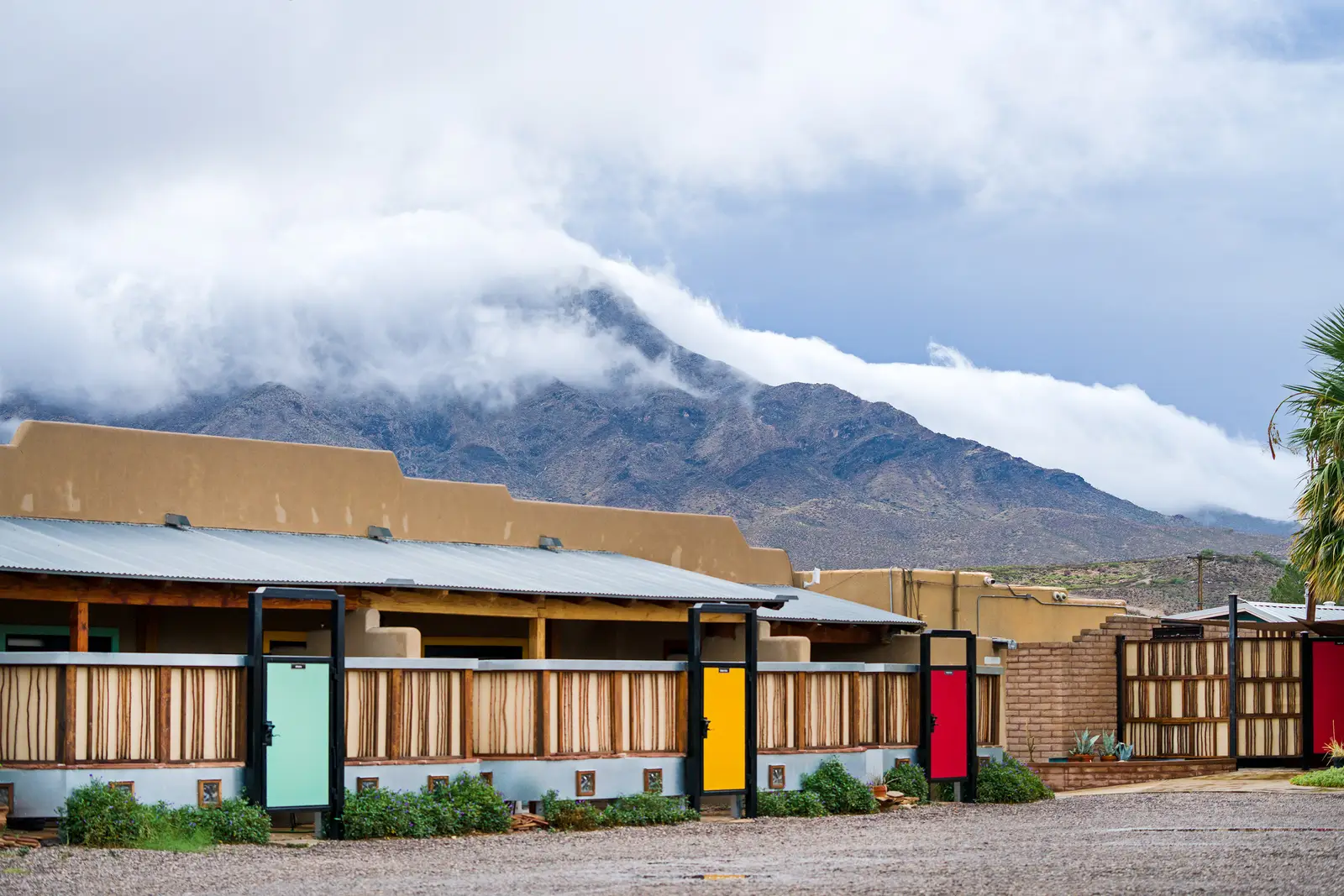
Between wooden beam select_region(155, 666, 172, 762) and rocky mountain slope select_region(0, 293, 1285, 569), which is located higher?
rocky mountain slope select_region(0, 293, 1285, 569)

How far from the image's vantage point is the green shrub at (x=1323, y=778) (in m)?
22.5

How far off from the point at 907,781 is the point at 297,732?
28.1ft

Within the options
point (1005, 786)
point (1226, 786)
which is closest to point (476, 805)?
point (1005, 786)

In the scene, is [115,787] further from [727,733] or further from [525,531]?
[525,531]

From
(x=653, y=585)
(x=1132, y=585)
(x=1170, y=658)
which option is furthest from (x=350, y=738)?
(x=1132, y=585)

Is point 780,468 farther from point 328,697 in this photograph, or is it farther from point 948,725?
point 328,697

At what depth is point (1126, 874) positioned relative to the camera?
1254 cm

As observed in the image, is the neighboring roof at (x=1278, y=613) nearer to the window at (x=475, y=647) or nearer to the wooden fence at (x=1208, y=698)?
the wooden fence at (x=1208, y=698)

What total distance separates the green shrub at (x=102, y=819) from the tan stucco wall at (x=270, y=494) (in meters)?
5.73

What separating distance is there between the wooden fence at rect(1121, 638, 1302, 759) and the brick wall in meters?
0.30

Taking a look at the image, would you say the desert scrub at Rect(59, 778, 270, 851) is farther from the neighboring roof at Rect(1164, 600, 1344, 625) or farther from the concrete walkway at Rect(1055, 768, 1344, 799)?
the neighboring roof at Rect(1164, 600, 1344, 625)

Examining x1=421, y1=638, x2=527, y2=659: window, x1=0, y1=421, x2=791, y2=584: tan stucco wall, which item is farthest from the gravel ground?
x1=0, y1=421, x2=791, y2=584: tan stucco wall

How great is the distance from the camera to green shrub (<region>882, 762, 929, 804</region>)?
74.0 feet

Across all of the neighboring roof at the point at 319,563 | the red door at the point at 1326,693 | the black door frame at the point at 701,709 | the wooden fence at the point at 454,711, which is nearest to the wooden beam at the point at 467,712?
the wooden fence at the point at 454,711
